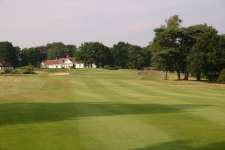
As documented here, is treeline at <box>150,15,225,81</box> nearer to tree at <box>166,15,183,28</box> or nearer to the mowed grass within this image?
tree at <box>166,15,183,28</box>

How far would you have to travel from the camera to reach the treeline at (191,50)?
83.4m

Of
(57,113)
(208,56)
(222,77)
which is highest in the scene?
(208,56)

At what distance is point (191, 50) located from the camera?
88.9m

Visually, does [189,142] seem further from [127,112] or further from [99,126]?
[127,112]

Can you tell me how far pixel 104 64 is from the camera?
19650 centimetres

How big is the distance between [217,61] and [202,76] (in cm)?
A: 689

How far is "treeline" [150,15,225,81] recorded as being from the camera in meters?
83.4

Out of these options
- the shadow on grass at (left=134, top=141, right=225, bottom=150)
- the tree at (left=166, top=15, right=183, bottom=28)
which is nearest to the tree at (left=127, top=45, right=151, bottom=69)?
the tree at (left=166, top=15, right=183, bottom=28)

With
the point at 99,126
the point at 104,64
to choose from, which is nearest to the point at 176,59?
the point at 99,126

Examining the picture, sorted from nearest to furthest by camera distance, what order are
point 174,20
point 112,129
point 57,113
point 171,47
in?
1. point 112,129
2. point 57,113
3. point 171,47
4. point 174,20

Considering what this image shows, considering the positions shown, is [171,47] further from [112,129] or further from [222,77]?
[112,129]

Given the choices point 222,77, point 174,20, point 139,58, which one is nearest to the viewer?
point 222,77

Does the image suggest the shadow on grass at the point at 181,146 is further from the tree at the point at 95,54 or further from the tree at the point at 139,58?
the tree at the point at 95,54

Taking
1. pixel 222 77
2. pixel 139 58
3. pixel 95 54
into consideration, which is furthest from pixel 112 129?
pixel 95 54
